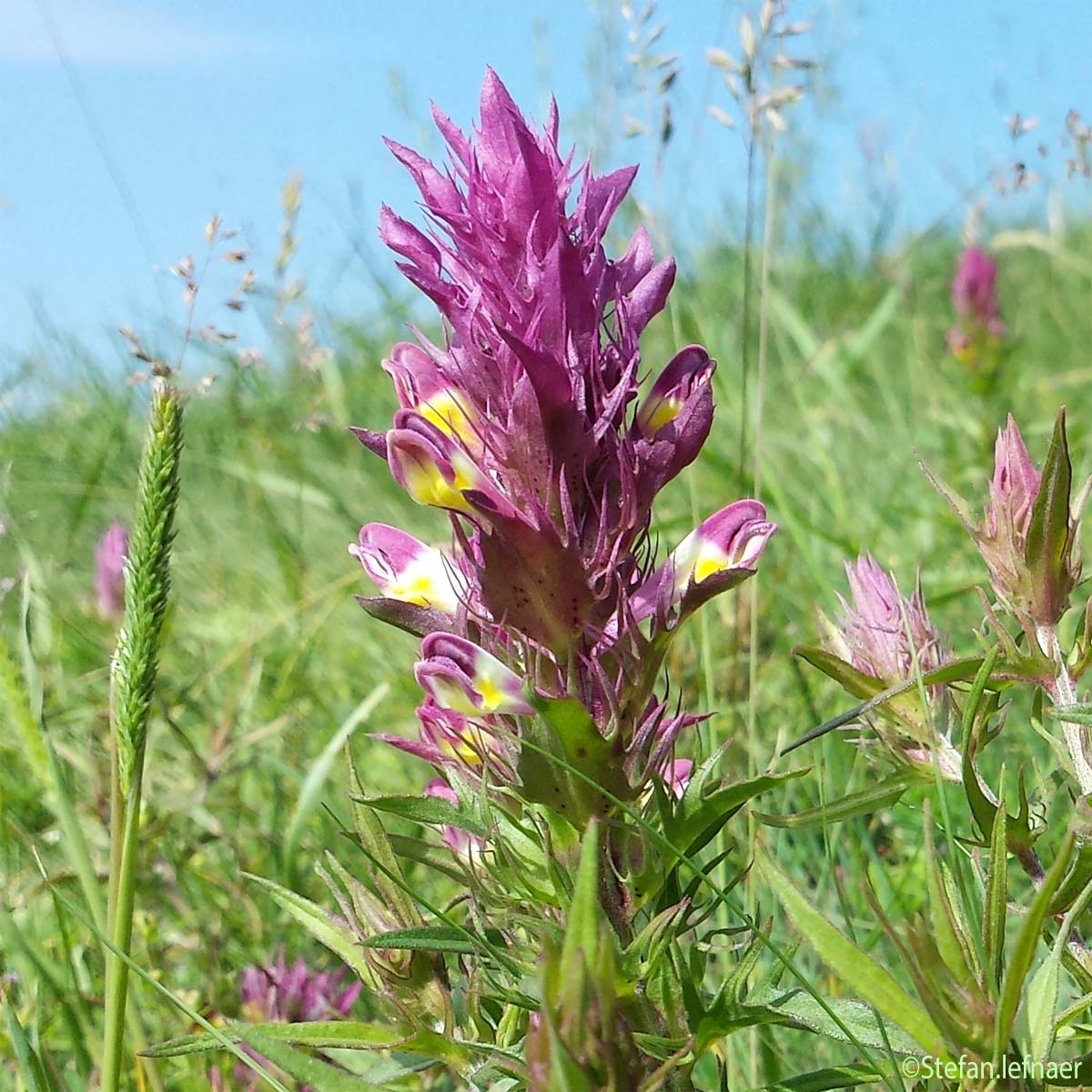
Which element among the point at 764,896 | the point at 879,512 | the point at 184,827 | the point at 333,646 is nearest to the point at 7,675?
the point at 764,896

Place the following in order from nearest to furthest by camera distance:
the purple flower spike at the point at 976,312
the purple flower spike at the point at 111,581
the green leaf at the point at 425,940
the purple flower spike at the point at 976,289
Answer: the green leaf at the point at 425,940 < the purple flower spike at the point at 111,581 < the purple flower spike at the point at 976,312 < the purple flower spike at the point at 976,289

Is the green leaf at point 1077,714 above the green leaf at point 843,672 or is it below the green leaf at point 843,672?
below

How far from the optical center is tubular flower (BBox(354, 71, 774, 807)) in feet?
2.60

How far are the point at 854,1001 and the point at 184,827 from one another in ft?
4.62

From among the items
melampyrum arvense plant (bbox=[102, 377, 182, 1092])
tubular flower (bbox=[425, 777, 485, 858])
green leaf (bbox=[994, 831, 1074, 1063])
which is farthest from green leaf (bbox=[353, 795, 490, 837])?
green leaf (bbox=[994, 831, 1074, 1063])

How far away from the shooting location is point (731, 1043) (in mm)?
1203

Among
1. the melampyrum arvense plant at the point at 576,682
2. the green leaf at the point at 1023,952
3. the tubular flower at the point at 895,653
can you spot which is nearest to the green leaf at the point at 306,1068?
the melampyrum arvense plant at the point at 576,682

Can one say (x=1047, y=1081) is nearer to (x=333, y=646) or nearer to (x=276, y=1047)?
(x=276, y=1047)

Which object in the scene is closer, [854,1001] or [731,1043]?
[854,1001]

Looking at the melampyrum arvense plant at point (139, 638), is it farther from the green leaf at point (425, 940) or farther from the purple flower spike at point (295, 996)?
the purple flower spike at point (295, 996)

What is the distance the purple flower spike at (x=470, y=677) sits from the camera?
783 mm

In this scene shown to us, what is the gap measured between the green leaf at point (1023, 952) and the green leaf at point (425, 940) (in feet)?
1.03

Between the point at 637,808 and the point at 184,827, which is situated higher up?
the point at 637,808

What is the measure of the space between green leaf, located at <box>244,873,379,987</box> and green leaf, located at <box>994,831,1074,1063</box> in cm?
45
